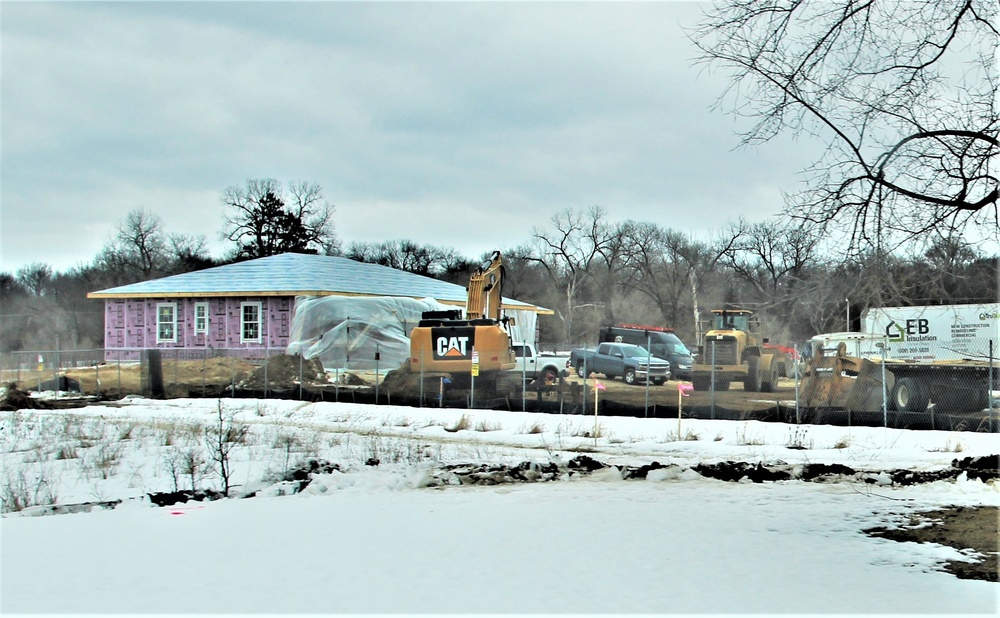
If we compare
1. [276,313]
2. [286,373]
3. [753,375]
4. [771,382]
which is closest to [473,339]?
[286,373]

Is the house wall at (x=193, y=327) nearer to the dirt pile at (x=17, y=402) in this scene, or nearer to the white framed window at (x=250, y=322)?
the white framed window at (x=250, y=322)

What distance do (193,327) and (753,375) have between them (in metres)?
22.8

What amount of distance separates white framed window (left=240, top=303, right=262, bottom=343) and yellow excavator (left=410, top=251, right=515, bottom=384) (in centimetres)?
1214

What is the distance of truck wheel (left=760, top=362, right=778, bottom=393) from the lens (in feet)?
98.5

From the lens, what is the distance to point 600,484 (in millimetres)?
11633

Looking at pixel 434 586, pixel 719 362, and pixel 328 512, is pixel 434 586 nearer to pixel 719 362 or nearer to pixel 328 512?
pixel 328 512

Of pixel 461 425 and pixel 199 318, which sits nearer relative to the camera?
pixel 461 425

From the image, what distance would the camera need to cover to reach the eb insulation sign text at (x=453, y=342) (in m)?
26.6

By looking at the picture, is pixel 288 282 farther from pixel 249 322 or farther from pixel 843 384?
pixel 843 384

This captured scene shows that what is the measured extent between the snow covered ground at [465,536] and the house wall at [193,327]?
2129 cm

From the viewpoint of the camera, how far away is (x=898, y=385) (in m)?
22.3

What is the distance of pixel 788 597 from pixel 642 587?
102 cm

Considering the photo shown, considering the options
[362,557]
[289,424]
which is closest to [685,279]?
[289,424]

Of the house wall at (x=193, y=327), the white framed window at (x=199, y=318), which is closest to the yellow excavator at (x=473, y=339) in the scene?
the house wall at (x=193, y=327)
